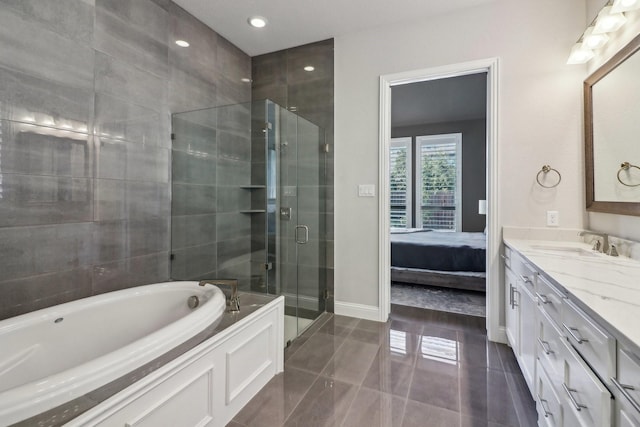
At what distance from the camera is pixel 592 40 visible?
1.92 metres

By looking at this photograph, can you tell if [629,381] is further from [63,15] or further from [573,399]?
[63,15]

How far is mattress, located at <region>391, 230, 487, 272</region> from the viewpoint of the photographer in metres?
3.49

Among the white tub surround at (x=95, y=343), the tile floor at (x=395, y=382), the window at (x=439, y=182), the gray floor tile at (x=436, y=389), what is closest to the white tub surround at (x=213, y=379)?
the white tub surround at (x=95, y=343)

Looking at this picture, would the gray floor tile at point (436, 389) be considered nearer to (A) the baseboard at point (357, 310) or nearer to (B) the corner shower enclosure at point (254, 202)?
(A) the baseboard at point (357, 310)

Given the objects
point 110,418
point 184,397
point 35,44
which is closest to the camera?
point 110,418

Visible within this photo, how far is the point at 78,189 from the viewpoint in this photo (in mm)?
1763

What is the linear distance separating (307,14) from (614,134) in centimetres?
244

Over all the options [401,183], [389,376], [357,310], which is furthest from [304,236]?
[401,183]

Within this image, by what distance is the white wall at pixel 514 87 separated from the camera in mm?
2199

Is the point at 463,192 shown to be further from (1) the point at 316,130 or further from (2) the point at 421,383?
(2) the point at 421,383

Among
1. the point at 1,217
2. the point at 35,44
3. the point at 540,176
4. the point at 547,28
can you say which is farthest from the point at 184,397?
the point at 547,28

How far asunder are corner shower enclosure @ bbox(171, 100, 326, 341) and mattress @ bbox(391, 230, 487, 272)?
1346 millimetres

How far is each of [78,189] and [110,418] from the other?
139 cm

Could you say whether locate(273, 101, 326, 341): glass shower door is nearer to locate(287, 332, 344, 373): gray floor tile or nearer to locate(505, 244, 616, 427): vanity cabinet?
locate(287, 332, 344, 373): gray floor tile
